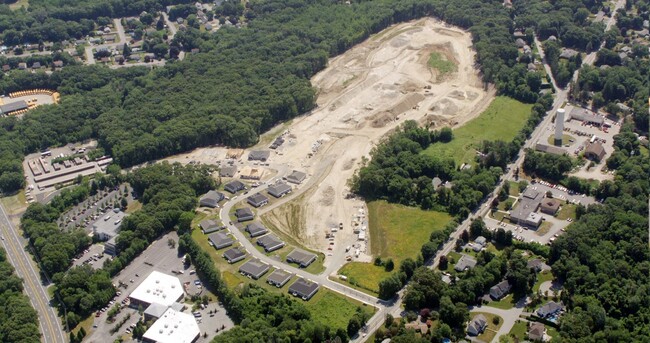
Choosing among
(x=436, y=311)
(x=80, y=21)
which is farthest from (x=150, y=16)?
(x=436, y=311)

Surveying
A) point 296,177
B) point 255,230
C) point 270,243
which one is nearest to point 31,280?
point 255,230

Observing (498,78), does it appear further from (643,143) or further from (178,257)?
(178,257)

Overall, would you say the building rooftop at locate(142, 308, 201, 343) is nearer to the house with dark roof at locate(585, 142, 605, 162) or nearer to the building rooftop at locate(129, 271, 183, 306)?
the building rooftop at locate(129, 271, 183, 306)

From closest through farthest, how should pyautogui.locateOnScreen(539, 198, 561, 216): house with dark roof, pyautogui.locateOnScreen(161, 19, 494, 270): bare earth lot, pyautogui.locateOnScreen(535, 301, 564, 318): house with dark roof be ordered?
pyautogui.locateOnScreen(535, 301, 564, 318): house with dark roof < pyautogui.locateOnScreen(539, 198, 561, 216): house with dark roof < pyautogui.locateOnScreen(161, 19, 494, 270): bare earth lot

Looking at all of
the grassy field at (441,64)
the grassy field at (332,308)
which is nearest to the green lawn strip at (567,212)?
the grassy field at (332,308)

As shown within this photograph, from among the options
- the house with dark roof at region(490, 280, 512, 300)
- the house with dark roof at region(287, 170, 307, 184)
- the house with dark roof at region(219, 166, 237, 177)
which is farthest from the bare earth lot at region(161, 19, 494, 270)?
the house with dark roof at region(490, 280, 512, 300)
